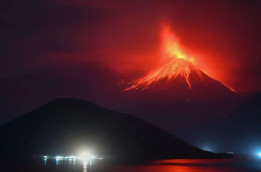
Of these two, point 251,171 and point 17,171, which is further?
point 251,171

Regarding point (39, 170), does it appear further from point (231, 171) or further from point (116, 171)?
point (231, 171)

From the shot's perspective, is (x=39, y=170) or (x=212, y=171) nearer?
(x=39, y=170)

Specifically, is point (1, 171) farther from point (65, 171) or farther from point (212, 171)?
point (212, 171)

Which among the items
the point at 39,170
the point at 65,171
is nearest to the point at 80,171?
the point at 65,171

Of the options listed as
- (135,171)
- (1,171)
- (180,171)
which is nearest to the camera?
(1,171)

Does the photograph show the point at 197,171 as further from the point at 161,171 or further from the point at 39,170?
the point at 39,170

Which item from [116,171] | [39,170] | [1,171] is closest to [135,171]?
[116,171]

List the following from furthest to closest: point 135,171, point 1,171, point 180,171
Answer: point 180,171
point 135,171
point 1,171

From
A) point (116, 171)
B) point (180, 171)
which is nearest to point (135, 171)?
point (116, 171)
